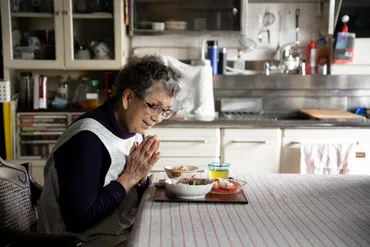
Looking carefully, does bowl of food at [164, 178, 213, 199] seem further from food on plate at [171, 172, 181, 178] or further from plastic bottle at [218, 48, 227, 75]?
plastic bottle at [218, 48, 227, 75]

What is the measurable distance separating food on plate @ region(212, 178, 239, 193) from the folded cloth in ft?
5.29

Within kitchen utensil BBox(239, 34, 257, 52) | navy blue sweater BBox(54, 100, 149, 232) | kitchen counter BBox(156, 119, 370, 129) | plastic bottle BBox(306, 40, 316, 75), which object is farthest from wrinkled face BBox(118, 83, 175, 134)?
plastic bottle BBox(306, 40, 316, 75)

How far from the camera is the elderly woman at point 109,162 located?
146cm

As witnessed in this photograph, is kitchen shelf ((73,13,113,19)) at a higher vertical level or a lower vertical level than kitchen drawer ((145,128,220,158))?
higher

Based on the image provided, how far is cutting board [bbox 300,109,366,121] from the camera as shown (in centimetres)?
327

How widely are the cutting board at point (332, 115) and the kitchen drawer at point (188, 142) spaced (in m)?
0.79

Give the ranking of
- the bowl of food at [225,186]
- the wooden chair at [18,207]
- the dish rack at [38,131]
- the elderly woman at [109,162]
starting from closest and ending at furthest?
1. the wooden chair at [18,207]
2. the elderly woman at [109,162]
3. the bowl of food at [225,186]
4. the dish rack at [38,131]

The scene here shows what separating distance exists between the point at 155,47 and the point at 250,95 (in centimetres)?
89

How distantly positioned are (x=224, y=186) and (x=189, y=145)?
1598 millimetres

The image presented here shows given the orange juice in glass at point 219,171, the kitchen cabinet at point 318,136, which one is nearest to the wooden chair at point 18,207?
the orange juice in glass at point 219,171

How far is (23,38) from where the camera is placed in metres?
3.41

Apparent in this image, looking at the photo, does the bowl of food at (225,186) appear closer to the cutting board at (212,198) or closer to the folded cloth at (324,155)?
the cutting board at (212,198)

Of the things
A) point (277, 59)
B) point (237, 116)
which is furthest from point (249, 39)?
point (237, 116)

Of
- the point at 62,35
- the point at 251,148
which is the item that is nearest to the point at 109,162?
the point at 251,148
